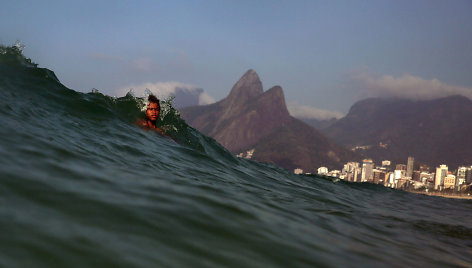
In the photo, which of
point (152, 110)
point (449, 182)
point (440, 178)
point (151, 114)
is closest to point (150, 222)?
point (152, 110)

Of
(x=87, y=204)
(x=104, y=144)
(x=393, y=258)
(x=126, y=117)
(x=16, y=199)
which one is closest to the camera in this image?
(x=16, y=199)

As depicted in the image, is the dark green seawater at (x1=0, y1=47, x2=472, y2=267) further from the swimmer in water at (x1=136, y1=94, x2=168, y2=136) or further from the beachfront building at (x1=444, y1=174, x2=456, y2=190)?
the beachfront building at (x1=444, y1=174, x2=456, y2=190)

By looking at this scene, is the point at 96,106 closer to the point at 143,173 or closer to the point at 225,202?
the point at 143,173

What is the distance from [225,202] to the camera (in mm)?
5535

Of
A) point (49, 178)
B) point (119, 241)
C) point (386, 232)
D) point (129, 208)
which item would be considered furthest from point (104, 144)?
point (386, 232)

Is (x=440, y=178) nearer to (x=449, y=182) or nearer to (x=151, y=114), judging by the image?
(x=449, y=182)

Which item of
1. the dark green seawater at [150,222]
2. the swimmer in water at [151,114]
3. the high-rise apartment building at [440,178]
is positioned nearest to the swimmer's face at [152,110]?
the swimmer in water at [151,114]

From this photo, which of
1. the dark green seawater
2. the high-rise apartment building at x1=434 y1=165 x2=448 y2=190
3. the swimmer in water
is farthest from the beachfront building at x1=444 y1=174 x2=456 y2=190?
the dark green seawater

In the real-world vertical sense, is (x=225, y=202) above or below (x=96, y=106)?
below

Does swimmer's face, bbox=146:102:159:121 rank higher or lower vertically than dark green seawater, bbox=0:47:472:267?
higher

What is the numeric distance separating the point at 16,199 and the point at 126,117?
11871 millimetres

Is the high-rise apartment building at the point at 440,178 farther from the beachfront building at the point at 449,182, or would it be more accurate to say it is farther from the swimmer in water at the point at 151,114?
the swimmer in water at the point at 151,114

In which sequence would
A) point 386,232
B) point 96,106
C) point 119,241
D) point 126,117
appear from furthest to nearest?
point 126,117 < point 96,106 < point 386,232 < point 119,241

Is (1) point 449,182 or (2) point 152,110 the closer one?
(2) point 152,110
